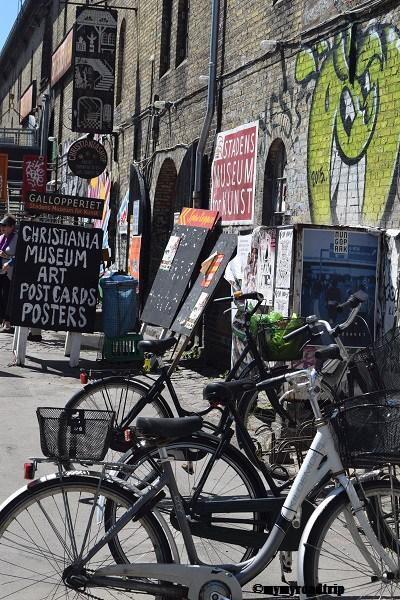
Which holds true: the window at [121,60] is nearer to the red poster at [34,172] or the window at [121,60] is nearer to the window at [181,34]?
the window at [181,34]

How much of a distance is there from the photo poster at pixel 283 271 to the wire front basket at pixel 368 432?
4.63 metres

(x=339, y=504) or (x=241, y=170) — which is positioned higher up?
(x=241, y=170)

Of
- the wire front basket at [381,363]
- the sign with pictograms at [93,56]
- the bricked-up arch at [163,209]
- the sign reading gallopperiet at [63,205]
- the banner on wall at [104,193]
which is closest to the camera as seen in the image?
the wire front basket at [381,363]

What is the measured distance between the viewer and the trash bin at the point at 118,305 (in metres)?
11.9

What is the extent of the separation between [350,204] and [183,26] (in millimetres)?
7862

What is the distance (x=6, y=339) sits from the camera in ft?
47.2

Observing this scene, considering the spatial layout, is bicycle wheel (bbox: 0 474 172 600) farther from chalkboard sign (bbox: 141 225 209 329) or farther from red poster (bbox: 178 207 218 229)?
red poster (bbox: 178 207 218 229)

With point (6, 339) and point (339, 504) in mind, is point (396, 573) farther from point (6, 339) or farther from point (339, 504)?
point (6, 339)

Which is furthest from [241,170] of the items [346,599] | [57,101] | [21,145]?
[21,145]

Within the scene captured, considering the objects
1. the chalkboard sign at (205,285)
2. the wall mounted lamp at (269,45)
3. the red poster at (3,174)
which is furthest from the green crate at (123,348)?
the red poster at (3,174)

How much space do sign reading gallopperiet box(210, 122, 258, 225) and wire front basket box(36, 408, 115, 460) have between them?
8624mm

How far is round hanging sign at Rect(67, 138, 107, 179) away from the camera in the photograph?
2000cm

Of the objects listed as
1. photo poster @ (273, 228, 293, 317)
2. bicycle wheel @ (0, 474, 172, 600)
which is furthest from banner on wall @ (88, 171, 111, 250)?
bicycle wheel @ (0, 474, 172, 600)

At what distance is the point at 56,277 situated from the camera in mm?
11570
